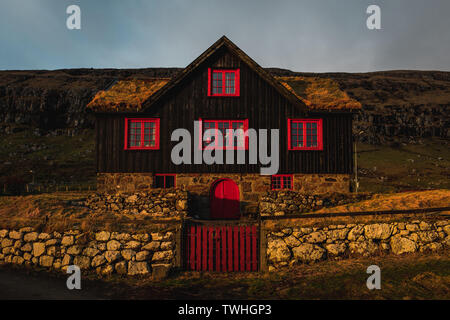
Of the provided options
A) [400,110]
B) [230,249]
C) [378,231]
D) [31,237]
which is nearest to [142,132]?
[31,237]

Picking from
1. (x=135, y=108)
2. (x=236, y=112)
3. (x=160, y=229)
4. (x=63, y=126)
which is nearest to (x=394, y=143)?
(x=236, y=112)

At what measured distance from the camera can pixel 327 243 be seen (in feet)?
33.3

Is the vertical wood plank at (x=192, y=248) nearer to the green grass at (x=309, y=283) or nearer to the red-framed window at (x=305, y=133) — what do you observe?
the green grass at (x=309, y=283)

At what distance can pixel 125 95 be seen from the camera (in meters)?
19.6

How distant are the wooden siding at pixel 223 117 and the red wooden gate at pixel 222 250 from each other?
8417mm

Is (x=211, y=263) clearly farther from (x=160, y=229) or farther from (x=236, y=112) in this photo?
(x=236, y=112)

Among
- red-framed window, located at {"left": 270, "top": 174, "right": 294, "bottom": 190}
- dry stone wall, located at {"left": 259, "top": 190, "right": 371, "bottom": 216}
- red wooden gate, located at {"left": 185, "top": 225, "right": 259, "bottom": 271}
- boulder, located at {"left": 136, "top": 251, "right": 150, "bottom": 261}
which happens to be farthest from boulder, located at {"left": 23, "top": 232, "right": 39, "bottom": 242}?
red-framed window, located at {"left": 270, "top": 174, "right": 294, "bottom": 190}

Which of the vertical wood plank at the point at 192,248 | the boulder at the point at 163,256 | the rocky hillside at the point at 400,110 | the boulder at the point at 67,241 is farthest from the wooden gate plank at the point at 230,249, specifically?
the rocky hillside at the point at 400,110

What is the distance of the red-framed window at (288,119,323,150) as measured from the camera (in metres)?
18.6

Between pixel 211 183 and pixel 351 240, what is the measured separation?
988cm

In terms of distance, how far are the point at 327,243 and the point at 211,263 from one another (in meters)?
4.31

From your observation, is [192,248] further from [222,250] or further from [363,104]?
[363,104]

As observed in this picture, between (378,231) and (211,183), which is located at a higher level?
(211,183)

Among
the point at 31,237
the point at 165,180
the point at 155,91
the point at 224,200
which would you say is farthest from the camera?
the point at 155,91
